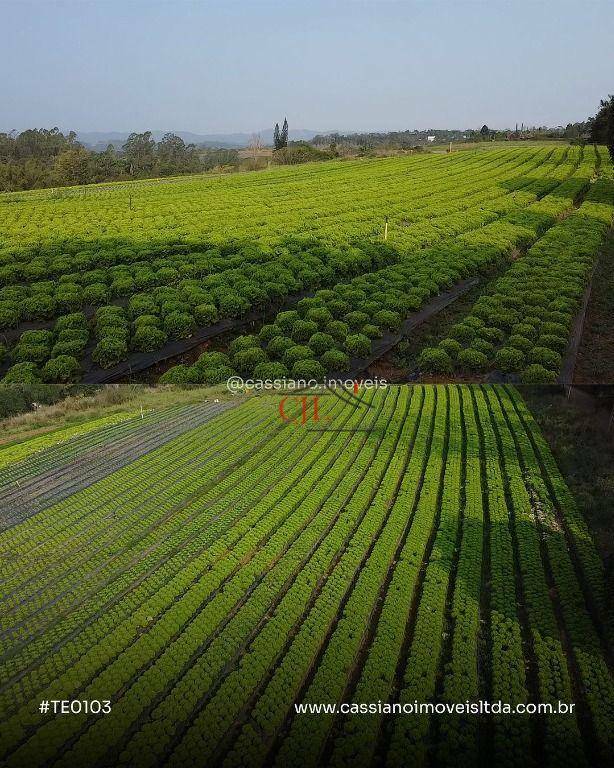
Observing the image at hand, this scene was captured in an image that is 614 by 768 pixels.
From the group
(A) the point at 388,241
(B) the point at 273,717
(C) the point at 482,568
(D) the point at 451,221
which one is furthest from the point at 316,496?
(D) the point at 451,221

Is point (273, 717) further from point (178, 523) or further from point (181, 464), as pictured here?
point (181, 464)

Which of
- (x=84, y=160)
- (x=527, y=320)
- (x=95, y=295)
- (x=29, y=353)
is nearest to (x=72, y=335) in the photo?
(x=29, y=353)

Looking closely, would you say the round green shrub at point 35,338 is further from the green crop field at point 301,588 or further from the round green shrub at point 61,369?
the green crop field at point 301,588

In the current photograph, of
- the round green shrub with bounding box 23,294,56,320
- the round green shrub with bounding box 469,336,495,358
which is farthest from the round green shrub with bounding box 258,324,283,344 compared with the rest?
the round green shrub with bounding box 23,294,56,320

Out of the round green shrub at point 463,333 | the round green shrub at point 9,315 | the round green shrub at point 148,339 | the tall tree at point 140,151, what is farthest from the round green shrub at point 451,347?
the tall tree at point 140,151

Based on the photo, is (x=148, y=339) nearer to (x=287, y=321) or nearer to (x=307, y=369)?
(x=287, y=321)

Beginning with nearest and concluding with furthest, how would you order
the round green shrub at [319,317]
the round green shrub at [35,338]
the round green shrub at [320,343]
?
the round green shrub at [35,338]
the round green shrub at [320,343]
the round green shrub at [319,317]
